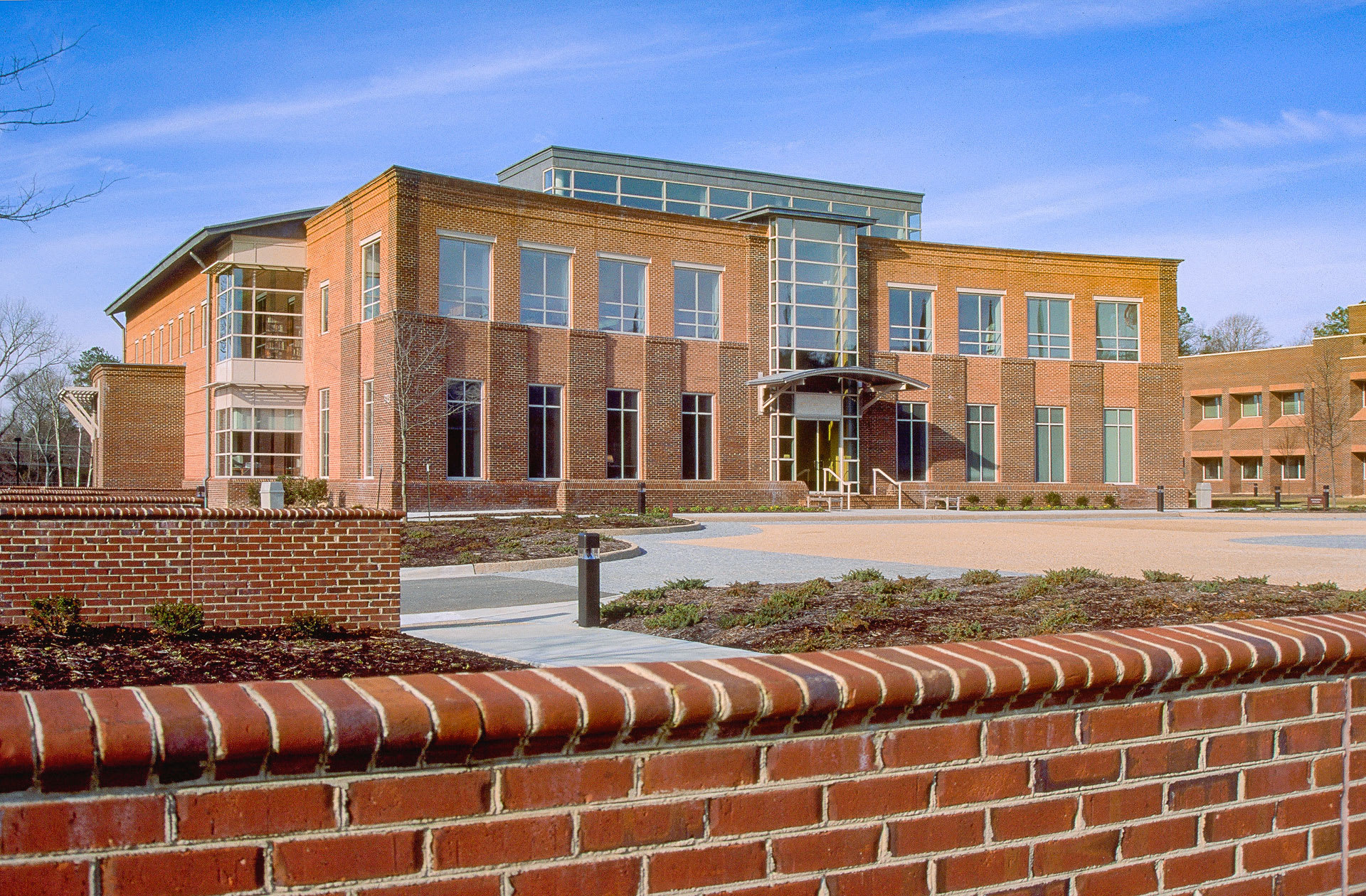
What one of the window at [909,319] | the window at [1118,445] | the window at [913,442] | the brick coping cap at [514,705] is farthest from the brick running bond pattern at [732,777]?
the window at [1118,445]

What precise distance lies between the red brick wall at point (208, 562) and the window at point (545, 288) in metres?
27.3

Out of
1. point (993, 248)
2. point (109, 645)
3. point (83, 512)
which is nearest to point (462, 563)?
point (83, 512)

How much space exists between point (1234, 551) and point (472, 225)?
23743 mm

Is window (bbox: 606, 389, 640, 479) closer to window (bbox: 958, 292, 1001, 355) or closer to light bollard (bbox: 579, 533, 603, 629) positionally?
window (bbox: 958, 292, 1001, 355)

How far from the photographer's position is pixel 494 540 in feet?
66.0

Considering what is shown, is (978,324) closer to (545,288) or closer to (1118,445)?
(1118,445)

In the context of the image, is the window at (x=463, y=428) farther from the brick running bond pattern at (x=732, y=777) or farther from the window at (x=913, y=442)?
the brick running bond pattern at (x=732, y=777)

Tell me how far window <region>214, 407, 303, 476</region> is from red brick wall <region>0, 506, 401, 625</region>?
31627mm

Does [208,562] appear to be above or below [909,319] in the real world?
below

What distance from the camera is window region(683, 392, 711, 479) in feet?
130

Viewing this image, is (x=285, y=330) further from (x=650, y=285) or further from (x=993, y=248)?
(x=993, y=248)

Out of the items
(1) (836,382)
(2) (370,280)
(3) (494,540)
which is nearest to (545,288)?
(2) (370,280)

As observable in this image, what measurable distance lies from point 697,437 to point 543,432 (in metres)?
5.51

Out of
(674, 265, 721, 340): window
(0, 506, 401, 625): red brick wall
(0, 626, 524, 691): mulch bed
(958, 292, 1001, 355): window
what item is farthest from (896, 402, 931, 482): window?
(0, 626, 524, 691): mulch bed
